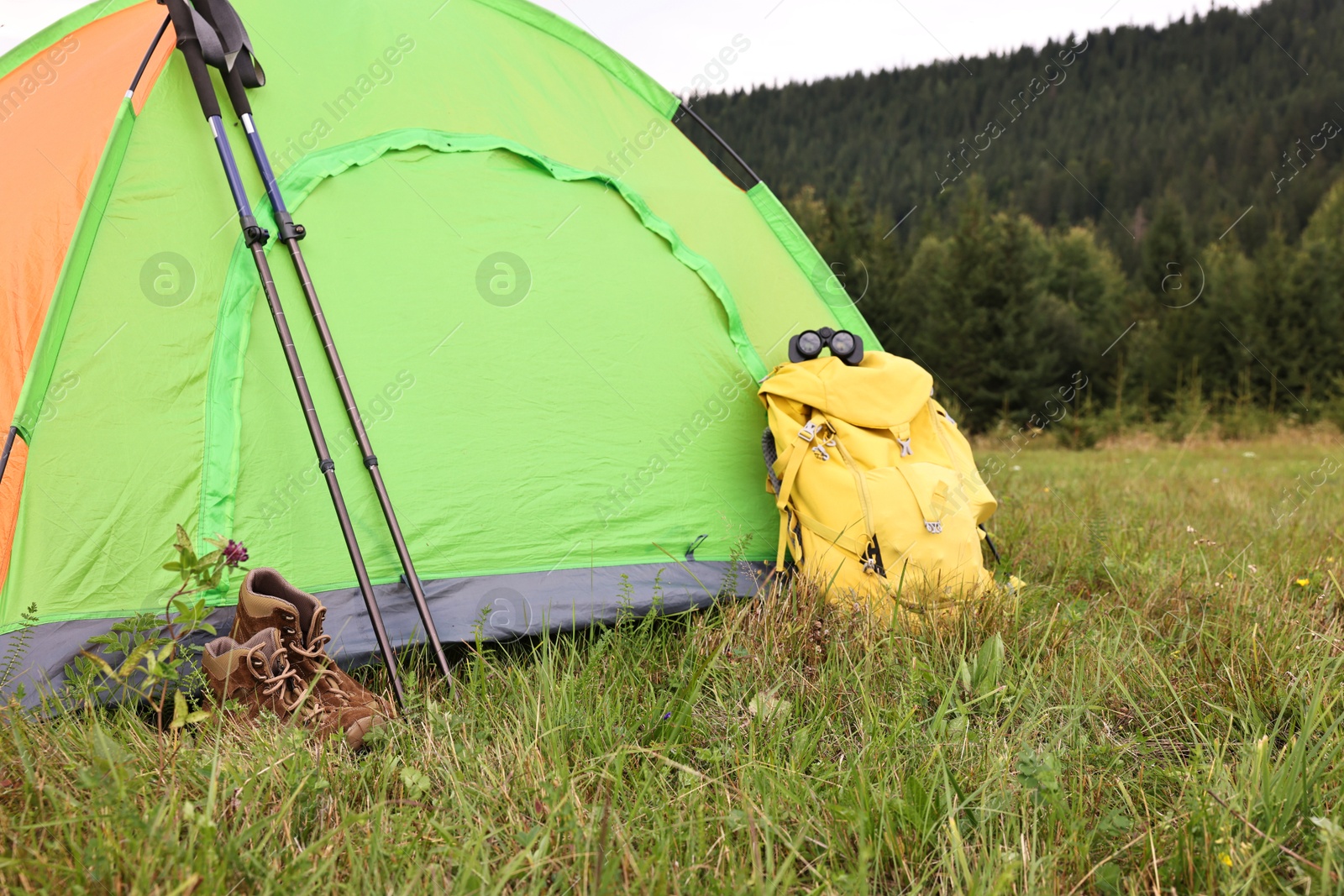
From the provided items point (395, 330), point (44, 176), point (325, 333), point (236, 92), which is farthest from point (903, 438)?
point (44, 176)

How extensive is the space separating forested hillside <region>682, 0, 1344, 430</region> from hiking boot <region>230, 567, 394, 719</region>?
3338 millimetres

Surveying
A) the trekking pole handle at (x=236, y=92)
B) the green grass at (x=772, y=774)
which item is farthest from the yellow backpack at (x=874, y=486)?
the trekking pole handle at (x=236, y=92)

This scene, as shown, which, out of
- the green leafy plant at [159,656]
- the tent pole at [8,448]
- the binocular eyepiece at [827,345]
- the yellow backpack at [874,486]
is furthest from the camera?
the binocular eyepiece at [827,345]

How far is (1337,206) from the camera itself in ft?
120

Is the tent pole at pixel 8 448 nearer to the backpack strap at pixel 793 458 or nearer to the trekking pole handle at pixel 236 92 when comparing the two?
the trekking pole handle at pixel 236 92

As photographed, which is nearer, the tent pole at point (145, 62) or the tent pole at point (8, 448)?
the tent pole at point (8, 448)

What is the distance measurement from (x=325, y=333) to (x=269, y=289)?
0.16m

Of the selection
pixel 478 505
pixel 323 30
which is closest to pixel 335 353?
pixel 478 505

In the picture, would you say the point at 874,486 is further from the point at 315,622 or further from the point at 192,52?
the point at 192,52

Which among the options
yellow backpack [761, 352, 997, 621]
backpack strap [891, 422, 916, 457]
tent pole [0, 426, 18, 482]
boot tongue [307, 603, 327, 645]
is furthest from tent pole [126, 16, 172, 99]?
backpack strap [891, 422, 916, 457]

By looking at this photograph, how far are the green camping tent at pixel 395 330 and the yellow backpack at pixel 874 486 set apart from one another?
8.2 inches

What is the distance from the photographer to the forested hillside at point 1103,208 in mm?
22391

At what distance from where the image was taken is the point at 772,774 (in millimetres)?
1444

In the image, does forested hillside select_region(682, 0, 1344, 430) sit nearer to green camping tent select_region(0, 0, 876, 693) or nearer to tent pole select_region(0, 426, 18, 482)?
green camping tent select_region(0, 0, 876, 693)
